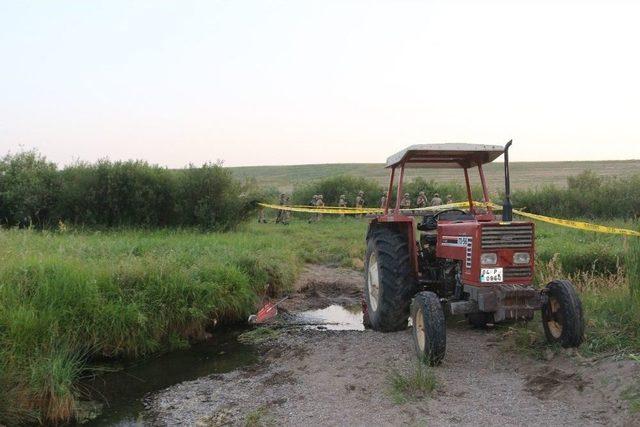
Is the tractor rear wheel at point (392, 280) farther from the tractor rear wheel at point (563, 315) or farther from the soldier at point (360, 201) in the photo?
the soldier at point (360, 201)

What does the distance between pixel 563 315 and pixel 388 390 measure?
185 centimetres

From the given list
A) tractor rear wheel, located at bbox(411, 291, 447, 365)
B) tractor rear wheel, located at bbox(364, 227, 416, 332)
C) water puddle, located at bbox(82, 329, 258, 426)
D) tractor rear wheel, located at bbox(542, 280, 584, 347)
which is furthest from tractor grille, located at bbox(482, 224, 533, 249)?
water puddle, located at bbox(82, 329, 258, 426)

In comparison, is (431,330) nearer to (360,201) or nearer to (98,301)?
(98,301)

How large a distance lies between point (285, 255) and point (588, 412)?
22.4ft

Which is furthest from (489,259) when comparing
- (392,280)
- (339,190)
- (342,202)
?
(339,190)

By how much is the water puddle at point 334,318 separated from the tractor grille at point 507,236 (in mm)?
2600

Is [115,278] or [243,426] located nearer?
[243,426]

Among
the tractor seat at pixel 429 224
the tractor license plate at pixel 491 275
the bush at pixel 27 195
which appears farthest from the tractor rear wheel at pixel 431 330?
the bush at pixel 27 195

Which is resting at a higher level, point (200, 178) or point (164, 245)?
point (200, 178)

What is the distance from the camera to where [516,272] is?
213 inches

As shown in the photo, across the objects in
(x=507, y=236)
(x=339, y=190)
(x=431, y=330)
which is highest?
(x=339, y=190)

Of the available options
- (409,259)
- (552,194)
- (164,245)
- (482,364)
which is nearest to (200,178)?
(164,245)

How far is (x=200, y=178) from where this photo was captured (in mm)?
14602

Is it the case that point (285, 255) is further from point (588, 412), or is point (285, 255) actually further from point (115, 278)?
point (588, 412)
